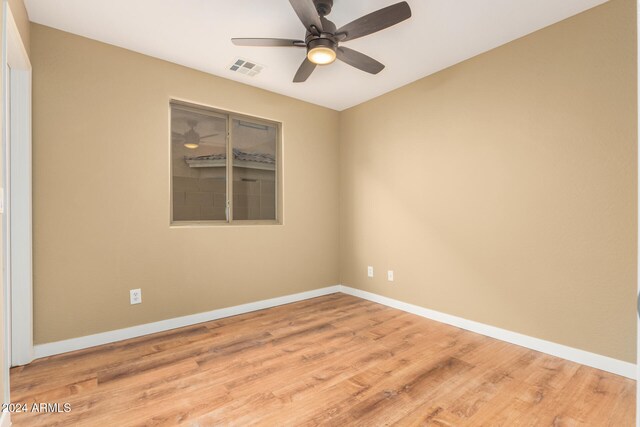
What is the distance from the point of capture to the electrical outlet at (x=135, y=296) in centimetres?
265

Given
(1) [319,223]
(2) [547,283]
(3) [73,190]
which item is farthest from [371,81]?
(3) [73,190]

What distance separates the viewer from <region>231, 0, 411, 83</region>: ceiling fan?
1818mm

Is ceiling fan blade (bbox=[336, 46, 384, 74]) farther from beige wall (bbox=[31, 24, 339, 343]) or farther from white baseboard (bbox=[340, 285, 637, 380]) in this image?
white baseboard (bbox=[340, 285, 637, 380])

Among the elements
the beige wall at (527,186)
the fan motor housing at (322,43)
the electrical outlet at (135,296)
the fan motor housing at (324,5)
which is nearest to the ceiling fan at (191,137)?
the electrical outlet at (135,296)

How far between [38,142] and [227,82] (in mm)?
1677

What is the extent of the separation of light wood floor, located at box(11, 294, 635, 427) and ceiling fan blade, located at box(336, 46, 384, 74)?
223cm

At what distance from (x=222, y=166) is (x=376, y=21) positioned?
82.4 inches

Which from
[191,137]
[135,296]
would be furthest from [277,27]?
[135,296]

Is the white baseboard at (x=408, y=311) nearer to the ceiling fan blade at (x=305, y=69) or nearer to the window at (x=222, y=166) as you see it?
the window at (x=222, y=166)

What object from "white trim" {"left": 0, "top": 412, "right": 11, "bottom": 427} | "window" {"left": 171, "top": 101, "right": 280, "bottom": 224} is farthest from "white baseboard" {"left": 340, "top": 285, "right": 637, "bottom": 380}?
"white trim" {"left": 0, "top": 412, "right": 11, "bottom": 427}

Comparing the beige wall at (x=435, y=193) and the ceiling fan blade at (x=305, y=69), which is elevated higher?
the ceiling fan blade at (x=305, y=69)

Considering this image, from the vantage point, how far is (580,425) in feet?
5.10

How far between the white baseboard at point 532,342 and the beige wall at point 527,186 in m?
0.05

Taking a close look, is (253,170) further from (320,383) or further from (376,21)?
(320,383)
